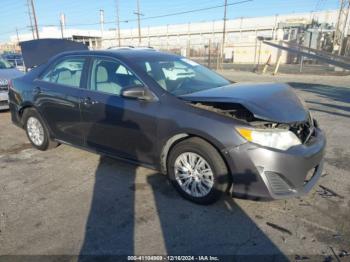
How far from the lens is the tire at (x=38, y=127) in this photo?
5.11 metres

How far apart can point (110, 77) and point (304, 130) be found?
8.17 feet

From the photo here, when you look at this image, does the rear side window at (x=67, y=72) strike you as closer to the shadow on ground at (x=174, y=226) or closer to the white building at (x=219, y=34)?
the shadow on ground at (x=174, y=226)

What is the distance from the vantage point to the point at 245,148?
9.93 ft

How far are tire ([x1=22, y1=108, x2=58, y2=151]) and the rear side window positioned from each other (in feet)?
2.20

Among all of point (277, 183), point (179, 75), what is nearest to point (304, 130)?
point (277, 183)

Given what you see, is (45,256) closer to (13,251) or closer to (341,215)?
(13,251)

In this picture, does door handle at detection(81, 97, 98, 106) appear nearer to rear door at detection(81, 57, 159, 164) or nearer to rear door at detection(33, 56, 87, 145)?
rear door at detection(81, 57, 159, 164)

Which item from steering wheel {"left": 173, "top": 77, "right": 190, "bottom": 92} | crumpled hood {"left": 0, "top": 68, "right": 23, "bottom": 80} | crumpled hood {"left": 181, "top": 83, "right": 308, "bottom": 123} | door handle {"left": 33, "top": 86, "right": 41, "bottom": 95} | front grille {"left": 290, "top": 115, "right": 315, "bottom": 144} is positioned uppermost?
steering wheel {"left": 173, "top": 77, "right": 190, "bottom": 92}

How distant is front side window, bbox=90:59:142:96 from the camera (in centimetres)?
391

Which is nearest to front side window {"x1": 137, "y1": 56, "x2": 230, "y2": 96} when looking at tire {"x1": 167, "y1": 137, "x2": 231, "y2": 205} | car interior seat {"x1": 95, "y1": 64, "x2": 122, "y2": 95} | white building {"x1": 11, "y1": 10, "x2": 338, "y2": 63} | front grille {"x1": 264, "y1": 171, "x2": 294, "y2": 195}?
car interior seat {"x1": 95, "y1": 64, "x2": 122, "y2": 95}

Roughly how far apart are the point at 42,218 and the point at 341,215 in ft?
10.3

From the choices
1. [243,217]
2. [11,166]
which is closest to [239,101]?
[243,217]

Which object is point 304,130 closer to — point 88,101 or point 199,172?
point 199,172

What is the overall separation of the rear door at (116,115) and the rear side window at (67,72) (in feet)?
0.94
